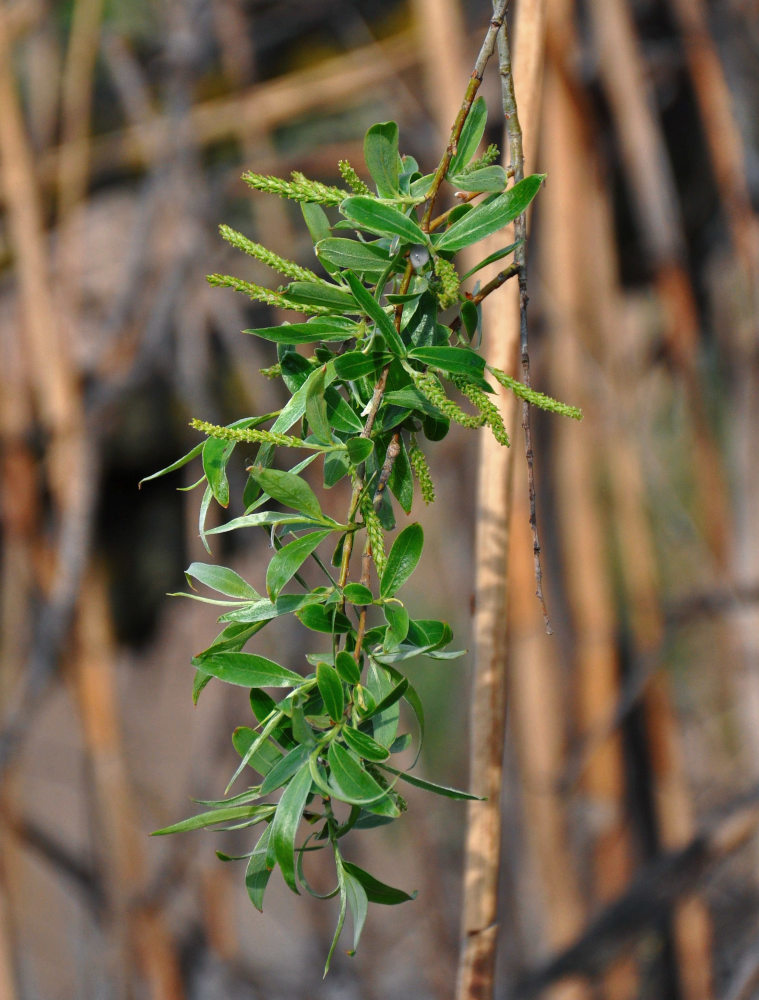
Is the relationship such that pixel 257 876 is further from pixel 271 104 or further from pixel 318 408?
pixel 271 104

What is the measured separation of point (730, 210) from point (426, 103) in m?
0.37

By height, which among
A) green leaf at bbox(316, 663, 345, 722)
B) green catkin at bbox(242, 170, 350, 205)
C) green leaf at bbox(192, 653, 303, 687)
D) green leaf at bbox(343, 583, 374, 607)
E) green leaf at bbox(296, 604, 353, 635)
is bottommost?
green leaf at bbox(316, 663, 345, 722)

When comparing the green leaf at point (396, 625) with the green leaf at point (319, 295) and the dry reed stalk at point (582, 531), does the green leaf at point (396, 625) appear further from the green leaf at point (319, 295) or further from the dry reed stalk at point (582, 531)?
the dry reed stalk at point (582, 531)

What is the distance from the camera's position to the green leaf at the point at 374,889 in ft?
0.53

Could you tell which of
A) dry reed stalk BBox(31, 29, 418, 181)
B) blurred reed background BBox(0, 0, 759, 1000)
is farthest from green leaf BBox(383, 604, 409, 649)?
dry reed stalk BBox(31, 29, 418, 181)

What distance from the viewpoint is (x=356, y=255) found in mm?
156

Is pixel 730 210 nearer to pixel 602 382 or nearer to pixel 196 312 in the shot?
pixel 602 382

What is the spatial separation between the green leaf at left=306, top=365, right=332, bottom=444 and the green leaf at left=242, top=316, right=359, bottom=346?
0.4 inches

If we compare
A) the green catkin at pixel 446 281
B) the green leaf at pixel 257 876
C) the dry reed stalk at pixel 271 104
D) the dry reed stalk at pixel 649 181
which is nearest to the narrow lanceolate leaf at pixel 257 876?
the green leaf at pixel 257 876

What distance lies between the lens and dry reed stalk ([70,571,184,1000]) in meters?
0.76

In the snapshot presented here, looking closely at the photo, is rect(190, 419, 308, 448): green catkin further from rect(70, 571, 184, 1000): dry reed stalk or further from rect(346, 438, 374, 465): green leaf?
rect(70, 571, 184, 1000): dry reed stalk

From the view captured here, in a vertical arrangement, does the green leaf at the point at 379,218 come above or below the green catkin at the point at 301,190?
below

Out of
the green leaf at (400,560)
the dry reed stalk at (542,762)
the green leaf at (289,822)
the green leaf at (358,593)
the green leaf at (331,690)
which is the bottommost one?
the dry reed stalk at (542,762)

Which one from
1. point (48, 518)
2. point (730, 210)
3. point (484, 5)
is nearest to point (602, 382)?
point (730, 210)
